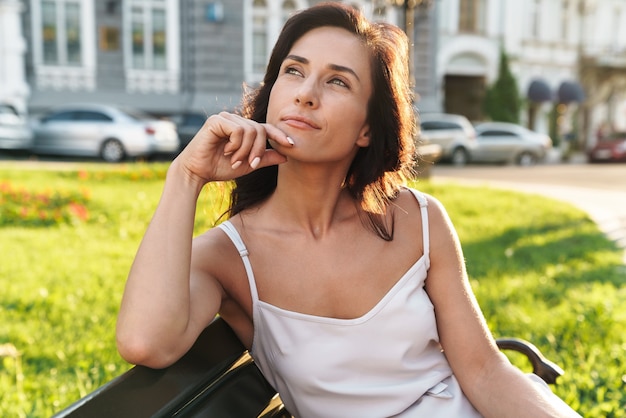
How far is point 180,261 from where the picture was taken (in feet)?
4.99

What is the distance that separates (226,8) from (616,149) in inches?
563

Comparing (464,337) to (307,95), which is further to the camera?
(464,337)

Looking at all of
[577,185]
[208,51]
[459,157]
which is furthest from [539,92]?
[577,185]

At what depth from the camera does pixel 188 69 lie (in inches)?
953

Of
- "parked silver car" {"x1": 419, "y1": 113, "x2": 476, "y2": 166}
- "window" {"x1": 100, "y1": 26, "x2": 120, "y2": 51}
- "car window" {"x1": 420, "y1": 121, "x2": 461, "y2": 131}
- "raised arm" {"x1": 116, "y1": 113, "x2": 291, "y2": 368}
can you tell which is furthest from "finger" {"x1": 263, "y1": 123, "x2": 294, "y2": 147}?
"window" {"x1": 100, "y1": 26, "x2": 120, "y2": 51}

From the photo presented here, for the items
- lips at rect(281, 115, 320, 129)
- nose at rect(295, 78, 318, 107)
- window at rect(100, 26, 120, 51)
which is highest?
window at rect(100, 26, 120, 51)

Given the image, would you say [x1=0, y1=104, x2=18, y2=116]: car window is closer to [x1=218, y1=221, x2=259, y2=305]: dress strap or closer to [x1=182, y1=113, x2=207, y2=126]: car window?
[x1=182, y1=113, x2=207, y2=126]: car window

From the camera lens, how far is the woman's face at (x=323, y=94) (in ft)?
5.57

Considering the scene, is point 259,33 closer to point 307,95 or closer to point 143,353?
point 307,95

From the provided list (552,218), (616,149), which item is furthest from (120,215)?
(616,149)

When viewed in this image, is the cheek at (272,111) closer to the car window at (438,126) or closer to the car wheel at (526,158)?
the car window at (438,126)

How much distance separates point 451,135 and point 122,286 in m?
17.8

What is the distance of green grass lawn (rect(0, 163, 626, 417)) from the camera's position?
11.0ft

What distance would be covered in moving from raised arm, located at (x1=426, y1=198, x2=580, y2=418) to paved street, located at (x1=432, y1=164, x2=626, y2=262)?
6.55 metres
